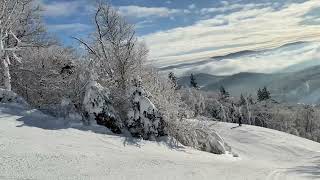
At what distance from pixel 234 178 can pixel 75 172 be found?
21.9ft

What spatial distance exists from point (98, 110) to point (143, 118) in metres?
2.45

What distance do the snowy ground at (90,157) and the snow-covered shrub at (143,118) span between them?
1058 millimetres

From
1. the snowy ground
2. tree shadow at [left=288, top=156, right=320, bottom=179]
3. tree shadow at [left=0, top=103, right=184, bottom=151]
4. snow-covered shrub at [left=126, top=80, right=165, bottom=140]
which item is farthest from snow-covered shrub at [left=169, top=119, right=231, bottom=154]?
tree shadow at [left=288, top=156, right=320, bottom=179]

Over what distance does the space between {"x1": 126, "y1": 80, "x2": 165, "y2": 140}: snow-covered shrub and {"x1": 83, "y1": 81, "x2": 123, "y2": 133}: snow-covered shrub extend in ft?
2.67

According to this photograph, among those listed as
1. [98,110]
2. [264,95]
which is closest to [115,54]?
[98,110]

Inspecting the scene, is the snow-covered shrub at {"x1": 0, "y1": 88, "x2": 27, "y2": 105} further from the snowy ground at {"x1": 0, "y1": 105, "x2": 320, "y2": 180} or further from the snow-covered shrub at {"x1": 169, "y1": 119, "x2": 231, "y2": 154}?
the snow-covered shrub at {"x1": 169, "y1": 119, "x2": 231, "y2": 154}

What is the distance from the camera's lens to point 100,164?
66.1 feet

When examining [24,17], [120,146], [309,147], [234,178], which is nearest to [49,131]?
[120,146]

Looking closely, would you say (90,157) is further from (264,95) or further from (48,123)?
(264,95)

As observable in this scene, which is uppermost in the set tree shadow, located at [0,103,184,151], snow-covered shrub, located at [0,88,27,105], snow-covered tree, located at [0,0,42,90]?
snow-covered tree, located at [0,0,42,90]

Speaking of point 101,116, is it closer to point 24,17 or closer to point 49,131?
point 49,131

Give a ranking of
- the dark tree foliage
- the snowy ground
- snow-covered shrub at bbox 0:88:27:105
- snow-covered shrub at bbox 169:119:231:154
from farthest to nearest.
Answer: the dark tree foliage < snow-covered shrub at bbox 169:119:231:154 < snow-covered shrub at bbox 0:88:27:105 < the snowy ground

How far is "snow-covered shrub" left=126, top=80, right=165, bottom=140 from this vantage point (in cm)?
2761

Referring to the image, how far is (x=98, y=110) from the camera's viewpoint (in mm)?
27391
